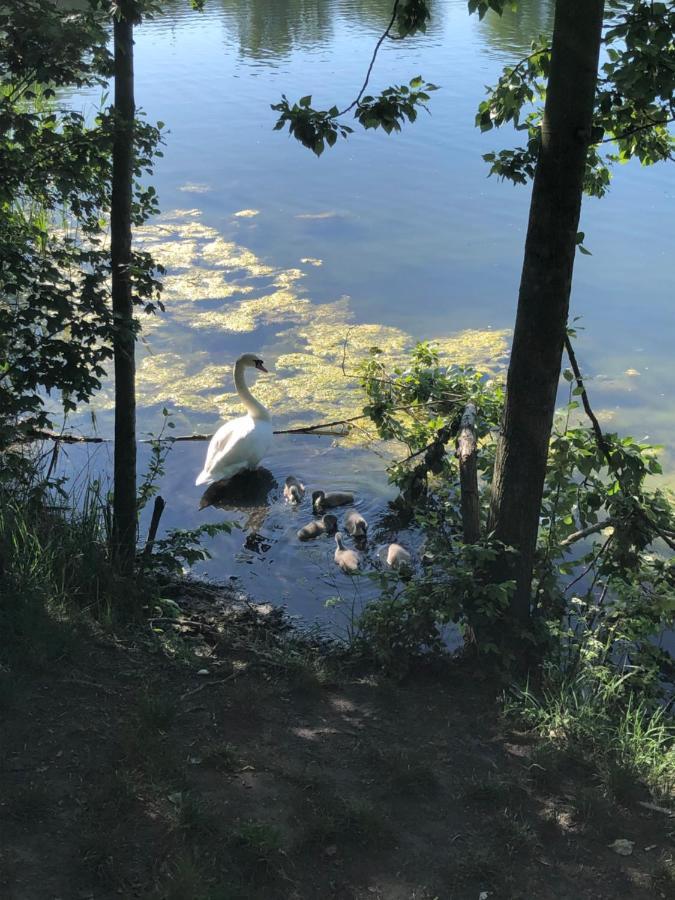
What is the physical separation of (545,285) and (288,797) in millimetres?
2435

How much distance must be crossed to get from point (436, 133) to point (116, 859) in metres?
16.1

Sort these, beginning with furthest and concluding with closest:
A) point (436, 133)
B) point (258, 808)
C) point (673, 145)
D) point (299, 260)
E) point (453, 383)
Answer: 1. point (436, 133)
2. point (299, 260)
3. point (453, 383)
4. point (673, 145)
5. point (258, 808)

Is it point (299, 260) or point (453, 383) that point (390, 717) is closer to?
point (453, 383)

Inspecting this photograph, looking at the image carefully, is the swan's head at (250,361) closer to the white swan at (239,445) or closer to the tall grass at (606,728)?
the white swan at (239,445)

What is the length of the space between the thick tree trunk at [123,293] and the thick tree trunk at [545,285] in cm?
206

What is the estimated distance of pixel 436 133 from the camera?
56.9 ft

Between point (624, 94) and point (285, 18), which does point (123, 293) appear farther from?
point (285, 18)

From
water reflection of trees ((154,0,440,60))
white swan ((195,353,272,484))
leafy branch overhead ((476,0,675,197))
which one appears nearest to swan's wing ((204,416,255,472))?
white swan ((195,353,272,484))

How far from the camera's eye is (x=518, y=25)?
22203mm

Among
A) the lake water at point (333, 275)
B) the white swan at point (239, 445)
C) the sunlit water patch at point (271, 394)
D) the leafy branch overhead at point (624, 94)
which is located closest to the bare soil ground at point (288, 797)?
the sunlit water patch at point (271, 394)

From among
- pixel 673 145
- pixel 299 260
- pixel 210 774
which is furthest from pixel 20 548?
pixel 299 260

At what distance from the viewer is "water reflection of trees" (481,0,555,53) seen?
21.1 meters

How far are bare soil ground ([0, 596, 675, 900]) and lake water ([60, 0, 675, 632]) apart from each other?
85.8 inches

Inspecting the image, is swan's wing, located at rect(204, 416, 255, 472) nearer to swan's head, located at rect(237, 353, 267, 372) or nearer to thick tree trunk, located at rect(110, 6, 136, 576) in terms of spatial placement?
swan's head, located at rect(237, 353, 267, 372)
